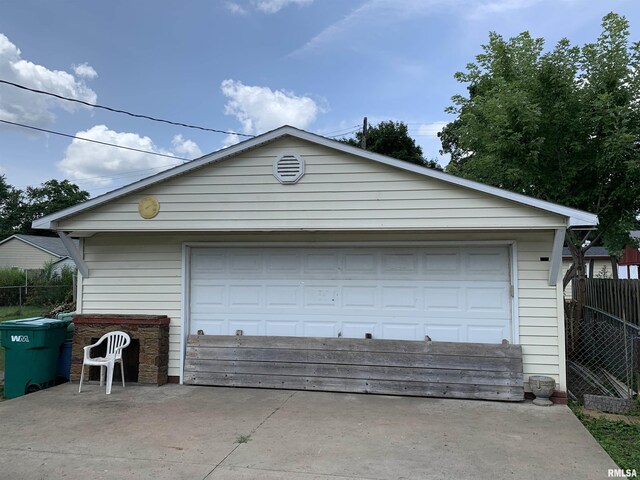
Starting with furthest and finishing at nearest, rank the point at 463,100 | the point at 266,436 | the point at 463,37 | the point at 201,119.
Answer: the point at 201,119 → the point at 463,37 → the point at 463,100 → the point at 266,436

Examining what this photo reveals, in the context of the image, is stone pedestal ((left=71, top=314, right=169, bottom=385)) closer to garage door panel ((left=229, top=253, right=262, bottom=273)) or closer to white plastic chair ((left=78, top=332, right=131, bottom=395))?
white plastic chair ((left=78, top=332, right=131, bottom=395))

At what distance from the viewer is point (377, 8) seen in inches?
441

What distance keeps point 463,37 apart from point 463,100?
6.05 ft

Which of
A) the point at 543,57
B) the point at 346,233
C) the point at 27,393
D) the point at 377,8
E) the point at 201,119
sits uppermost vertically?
the point at 377,8

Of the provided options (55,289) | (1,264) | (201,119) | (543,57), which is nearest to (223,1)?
(201,119)

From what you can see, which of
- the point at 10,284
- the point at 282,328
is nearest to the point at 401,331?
the point at 282,328

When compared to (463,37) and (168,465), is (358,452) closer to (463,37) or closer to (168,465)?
(168,465)

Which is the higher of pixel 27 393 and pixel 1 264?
pixel 1 264

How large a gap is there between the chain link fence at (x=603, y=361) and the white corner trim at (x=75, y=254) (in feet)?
24.5

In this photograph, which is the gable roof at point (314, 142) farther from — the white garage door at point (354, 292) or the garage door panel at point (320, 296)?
the garage door panel at point (320, 296)

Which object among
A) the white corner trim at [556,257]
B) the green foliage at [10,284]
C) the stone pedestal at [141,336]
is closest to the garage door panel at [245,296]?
the stone pedestal at [141,336]

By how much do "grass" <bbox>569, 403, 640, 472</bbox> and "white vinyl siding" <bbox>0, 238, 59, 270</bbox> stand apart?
34788mm

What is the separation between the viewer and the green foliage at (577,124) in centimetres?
736

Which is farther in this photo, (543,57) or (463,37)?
(463,37)
